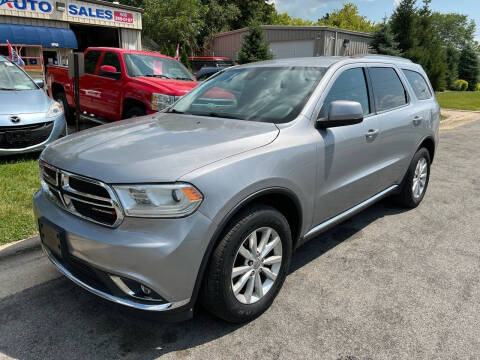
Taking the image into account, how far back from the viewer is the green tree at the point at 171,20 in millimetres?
32784

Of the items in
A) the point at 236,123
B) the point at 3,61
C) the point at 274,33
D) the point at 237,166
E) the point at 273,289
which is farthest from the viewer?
the point at 274,33

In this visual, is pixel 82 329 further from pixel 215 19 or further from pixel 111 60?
pixel 215 19

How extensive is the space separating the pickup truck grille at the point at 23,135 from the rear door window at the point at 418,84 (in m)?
5.05

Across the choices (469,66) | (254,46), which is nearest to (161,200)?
(254,46)

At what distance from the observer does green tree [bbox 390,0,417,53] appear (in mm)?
18328

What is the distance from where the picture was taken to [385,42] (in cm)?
1781

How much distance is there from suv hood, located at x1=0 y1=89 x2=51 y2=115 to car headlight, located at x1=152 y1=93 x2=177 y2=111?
166 cm

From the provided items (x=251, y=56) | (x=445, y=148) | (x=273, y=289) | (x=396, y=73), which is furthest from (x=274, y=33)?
(x=273, y=289)

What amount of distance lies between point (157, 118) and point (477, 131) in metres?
11.2

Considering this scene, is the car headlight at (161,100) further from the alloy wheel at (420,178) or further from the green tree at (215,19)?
the green tree at (215,19)

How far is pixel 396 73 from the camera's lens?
4203 millimetres

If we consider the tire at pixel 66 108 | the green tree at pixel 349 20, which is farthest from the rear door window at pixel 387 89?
the green tree at pixel 349 20

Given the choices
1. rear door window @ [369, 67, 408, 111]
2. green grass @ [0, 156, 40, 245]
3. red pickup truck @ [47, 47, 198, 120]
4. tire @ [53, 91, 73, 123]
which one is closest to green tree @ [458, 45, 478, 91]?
red pickup truck @ [47, 47, 198, 120]

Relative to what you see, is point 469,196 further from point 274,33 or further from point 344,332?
point 274,33
